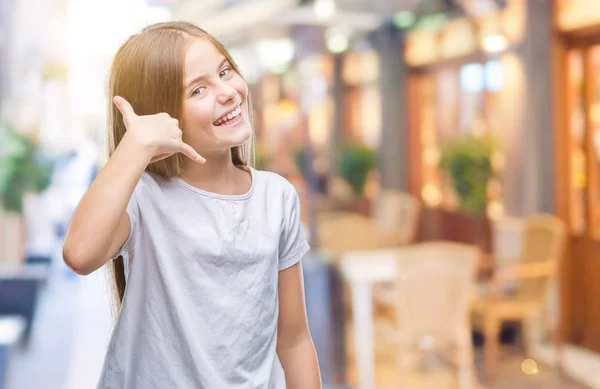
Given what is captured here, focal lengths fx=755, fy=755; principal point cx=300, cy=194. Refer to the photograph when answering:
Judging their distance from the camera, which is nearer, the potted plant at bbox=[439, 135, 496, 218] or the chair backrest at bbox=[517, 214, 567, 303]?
the chair backrest at bbox=[517, 214, 567, 303]

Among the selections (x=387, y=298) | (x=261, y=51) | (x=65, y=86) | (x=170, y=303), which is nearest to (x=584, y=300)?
(x=387, y=298)

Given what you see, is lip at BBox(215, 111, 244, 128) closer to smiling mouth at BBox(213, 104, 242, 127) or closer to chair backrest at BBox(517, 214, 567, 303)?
smiling mouth at BBox(213, 104, 242, 127)

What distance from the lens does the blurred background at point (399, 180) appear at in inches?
130

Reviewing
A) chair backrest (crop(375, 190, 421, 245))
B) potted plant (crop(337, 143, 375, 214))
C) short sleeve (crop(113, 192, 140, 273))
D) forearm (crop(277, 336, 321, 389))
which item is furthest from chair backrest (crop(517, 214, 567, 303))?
short sleeve (crop(113, 192, 140, 273))

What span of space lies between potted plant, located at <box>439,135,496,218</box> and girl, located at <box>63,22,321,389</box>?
16.0 ft

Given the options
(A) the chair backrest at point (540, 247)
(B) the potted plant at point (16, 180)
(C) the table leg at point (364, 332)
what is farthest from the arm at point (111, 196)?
(A) the chair backrest at point (540, 247)

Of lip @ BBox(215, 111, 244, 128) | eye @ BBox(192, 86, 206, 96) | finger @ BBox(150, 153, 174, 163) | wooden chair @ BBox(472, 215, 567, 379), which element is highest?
eye @ BBox(192, 86, 206, 96)

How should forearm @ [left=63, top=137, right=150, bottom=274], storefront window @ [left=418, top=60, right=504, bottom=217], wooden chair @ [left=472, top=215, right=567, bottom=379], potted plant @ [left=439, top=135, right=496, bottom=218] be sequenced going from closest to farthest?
forearm @ [left=63, top=137, right=150, bottom=274]
wooden chair @ [left=472, top=215, right=567, bottom=379]
potted plant @ [left=439, top=135, right=496, bottom=218]
storefront window @ [left=418, top=60, right=504, bottom=217]

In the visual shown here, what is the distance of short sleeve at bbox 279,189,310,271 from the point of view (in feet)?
3.55

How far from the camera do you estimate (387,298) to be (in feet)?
15.2

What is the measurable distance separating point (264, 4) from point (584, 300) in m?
2.98

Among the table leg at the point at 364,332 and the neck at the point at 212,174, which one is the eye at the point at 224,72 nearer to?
the neck at the point at 212,174

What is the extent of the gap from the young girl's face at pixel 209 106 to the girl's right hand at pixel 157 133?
2.4 inches

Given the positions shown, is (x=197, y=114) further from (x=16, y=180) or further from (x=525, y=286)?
(x=525, y=286)
